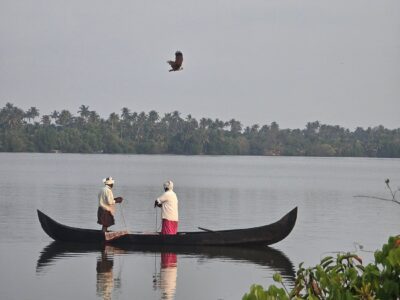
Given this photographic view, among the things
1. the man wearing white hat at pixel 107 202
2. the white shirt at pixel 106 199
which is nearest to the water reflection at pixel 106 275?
the man wearing white hat at pixel 107 202

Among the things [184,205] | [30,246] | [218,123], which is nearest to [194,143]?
[218,123]

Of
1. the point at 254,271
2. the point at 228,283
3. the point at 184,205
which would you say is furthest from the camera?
the point at 184,205

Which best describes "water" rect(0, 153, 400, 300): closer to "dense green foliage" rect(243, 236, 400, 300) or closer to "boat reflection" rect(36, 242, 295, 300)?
"boat reflection" rect(36, 242, 295, 300)

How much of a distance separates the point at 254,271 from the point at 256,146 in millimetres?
142992

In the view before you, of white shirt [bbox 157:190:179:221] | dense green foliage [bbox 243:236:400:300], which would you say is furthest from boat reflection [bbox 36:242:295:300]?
dense green foliage [bbox 243:236:400:300]

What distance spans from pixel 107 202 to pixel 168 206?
54.2 inches

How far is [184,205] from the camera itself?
38.6 m

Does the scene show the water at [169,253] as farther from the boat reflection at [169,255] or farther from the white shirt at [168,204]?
the white shirt at [168,204]

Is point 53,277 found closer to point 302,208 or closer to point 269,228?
point 269,228

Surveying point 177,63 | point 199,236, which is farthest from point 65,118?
point 177,63

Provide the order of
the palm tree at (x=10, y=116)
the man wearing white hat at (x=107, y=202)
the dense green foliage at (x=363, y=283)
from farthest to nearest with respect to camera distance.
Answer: the palm tree at (x=10, y=116)
the man wearing white hat at (x=107, y=202)
the dense green foliage at (x=363, y=283)

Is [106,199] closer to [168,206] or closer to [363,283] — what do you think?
[168,206]

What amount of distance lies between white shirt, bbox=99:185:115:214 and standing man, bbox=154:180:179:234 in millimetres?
1095

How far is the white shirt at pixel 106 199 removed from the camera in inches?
740
